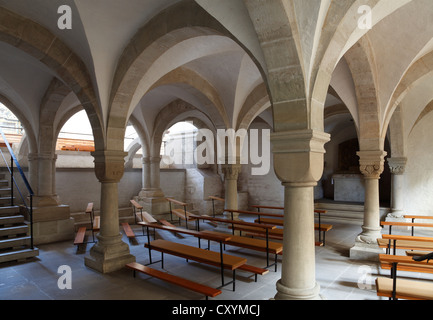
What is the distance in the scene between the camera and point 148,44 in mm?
4141

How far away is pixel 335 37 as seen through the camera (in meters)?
2.52

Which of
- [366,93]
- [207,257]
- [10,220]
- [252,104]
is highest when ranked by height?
[252,104]

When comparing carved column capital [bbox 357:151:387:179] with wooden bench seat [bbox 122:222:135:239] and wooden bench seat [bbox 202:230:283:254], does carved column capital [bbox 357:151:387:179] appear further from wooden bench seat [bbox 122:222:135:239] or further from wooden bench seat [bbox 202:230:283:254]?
wooden bench seat [bbox 122:222:135:239]

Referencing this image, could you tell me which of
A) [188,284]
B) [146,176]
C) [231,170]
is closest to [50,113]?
[146,176]

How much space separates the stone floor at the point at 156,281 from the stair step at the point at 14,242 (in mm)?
355

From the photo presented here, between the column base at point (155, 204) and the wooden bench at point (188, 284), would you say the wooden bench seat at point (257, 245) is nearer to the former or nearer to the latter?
the wooden bench at point (188, 284)

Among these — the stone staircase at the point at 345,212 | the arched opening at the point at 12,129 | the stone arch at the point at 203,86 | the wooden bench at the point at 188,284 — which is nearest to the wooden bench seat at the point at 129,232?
the wooden bench at the point at 188,284

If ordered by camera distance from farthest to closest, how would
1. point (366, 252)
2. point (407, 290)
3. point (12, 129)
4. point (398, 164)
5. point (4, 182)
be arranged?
point (12, 129), point (398, 164), point (4, 182), point (366, 252), point (407, 290)

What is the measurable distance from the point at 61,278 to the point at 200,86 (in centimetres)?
461

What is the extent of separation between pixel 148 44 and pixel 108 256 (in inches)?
128

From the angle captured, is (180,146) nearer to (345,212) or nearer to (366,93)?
(345,212)

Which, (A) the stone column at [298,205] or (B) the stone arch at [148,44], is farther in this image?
(B) the stone arch at [148,44]

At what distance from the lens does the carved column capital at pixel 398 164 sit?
27.4ft
